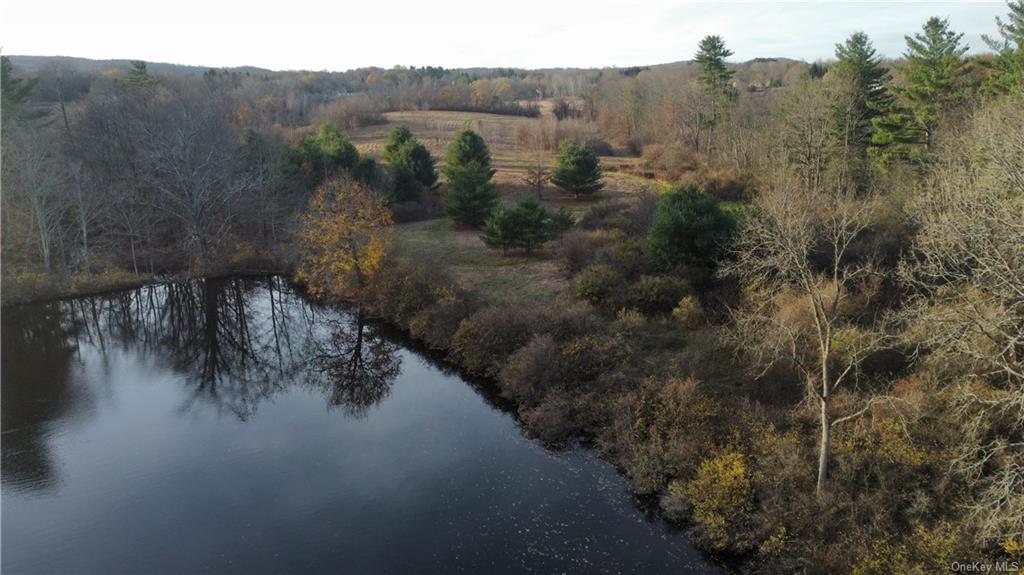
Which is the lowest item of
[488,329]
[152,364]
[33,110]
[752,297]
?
[152,364]

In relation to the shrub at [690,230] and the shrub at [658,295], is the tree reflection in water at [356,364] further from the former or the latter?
the shrub at [690,230]

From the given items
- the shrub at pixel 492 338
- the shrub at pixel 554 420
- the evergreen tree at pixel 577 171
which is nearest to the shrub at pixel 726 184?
the evergreen tree at pixel 577 171

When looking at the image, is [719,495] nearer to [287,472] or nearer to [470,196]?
[287,472]

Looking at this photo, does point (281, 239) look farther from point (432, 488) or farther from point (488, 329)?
point (432, 488)

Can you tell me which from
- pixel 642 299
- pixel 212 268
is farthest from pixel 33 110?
pixel 642 299

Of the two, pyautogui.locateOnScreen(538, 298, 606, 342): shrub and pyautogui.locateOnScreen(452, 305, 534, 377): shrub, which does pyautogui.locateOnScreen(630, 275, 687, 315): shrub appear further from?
pyautogui.locateOnScreen(452, 305, 534, 377): shrub
